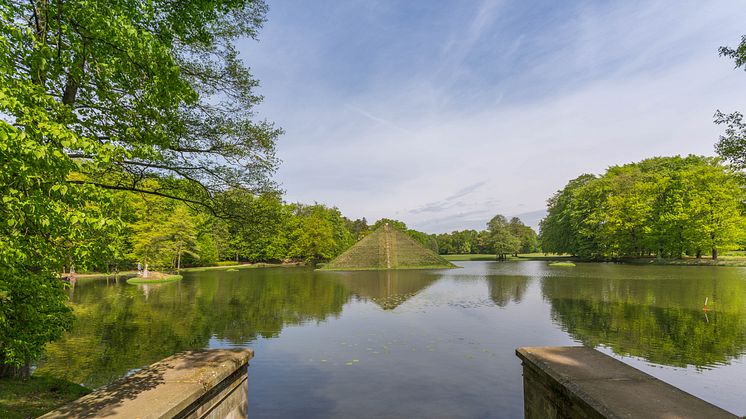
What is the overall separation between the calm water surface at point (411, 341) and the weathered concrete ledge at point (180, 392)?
5.28 feet

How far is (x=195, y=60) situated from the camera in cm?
1009

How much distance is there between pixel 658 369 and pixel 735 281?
2482 centimetres

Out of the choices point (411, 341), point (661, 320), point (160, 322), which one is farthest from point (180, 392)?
point (661, 320)

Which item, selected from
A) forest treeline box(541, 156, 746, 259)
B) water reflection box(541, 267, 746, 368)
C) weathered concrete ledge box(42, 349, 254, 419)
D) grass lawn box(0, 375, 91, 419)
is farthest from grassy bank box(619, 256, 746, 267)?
grass lawn box(0, 375, 91, 419)

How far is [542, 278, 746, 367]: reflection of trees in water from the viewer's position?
10.3m

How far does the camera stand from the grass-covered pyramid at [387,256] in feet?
176

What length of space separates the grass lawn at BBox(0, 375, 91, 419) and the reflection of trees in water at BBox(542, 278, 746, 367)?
41.4 feet

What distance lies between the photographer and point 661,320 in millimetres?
13891

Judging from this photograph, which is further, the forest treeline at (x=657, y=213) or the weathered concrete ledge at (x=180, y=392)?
the forest treeline at (x=657, y=213)

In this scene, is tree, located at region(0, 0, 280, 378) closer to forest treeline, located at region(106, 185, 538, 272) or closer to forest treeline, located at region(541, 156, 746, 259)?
forest treeline, located at region(106, 185, 538, 272)

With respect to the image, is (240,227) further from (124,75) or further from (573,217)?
(573,217)

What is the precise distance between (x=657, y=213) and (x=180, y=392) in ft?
208

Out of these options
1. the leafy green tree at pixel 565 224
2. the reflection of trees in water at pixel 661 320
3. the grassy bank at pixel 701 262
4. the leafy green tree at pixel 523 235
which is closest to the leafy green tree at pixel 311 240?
the leafy green tree at pixel 565 224

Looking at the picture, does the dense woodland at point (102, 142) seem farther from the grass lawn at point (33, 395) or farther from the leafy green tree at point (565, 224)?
the leafy green tree at point (565, 224)
